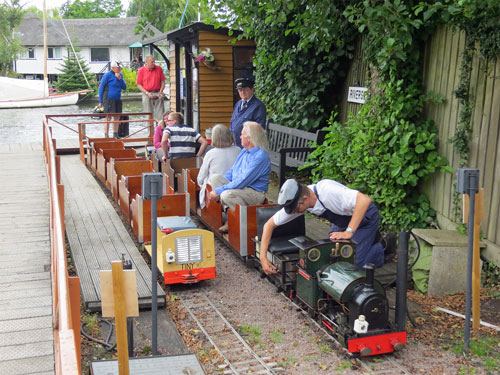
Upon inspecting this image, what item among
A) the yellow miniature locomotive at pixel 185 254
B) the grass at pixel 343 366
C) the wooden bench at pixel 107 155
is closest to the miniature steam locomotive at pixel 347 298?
the grass at pixel 343 366

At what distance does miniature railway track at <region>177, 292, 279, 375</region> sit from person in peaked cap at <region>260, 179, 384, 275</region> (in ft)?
2.37

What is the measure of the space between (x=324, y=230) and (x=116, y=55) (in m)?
61.4

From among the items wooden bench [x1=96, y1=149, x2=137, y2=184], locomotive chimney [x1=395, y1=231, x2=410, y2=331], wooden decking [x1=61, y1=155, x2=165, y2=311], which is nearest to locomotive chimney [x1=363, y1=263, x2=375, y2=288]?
locomotive chimney [x1=395, y1=231, x2=410, y2=331]

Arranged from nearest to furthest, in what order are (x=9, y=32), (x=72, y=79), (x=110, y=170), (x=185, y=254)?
(x=185, y=254) < (x=110, y=170) < (x=72, y=79) < (x=9, y=32)

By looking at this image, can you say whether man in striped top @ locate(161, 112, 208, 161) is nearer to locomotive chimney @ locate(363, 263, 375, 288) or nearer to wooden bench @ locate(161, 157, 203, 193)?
wooden bench @ locate(161, 157, 203, 193)

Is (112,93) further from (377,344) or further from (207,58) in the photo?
(377,344)

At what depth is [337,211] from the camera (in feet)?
18.6

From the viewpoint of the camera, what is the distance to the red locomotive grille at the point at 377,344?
15.5ft

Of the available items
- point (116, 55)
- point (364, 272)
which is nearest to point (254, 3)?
point (364, 272)

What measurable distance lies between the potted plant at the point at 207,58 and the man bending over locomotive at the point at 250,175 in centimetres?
737

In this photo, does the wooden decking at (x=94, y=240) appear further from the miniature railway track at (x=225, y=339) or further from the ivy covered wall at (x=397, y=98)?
the ivy covered wall at (x=397, y=98)

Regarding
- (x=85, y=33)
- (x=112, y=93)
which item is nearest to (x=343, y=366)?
(x=112, y=93)

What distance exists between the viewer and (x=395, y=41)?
7.34 meters

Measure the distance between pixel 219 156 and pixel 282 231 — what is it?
89.5 inches
